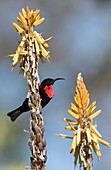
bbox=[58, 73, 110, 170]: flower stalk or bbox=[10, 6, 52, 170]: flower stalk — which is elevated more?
bbox=[10, 6, 52, 170]: flower stalk

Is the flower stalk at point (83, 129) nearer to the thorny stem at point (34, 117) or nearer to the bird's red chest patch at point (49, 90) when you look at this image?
the thorny stem at point (34, 117)

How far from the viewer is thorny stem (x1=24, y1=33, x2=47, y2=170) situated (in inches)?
49.1

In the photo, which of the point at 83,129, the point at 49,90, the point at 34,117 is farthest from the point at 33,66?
the point at 49,90

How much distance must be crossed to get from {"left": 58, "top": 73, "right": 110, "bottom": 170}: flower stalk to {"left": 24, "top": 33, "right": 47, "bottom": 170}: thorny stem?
13 cm

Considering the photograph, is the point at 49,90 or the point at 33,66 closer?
the point at 33,66

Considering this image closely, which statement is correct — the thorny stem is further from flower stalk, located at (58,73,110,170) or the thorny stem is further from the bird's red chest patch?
the bird's red chest patch

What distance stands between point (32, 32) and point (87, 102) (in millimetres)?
310

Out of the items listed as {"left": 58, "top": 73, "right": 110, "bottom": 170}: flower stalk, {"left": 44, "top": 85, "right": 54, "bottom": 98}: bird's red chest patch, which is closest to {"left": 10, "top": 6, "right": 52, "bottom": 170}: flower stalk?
{"left": 58, "top": 73, "right": 110, "bottom": 170}: flower stalk

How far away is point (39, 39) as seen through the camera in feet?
4.45

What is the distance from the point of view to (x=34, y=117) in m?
1.27

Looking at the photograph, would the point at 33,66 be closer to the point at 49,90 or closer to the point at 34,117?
the point at 34,117

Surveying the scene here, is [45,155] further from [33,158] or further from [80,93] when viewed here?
[80,93]

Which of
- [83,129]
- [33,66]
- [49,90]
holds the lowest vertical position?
[83,129]

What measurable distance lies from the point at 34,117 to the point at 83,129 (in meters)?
0.16
